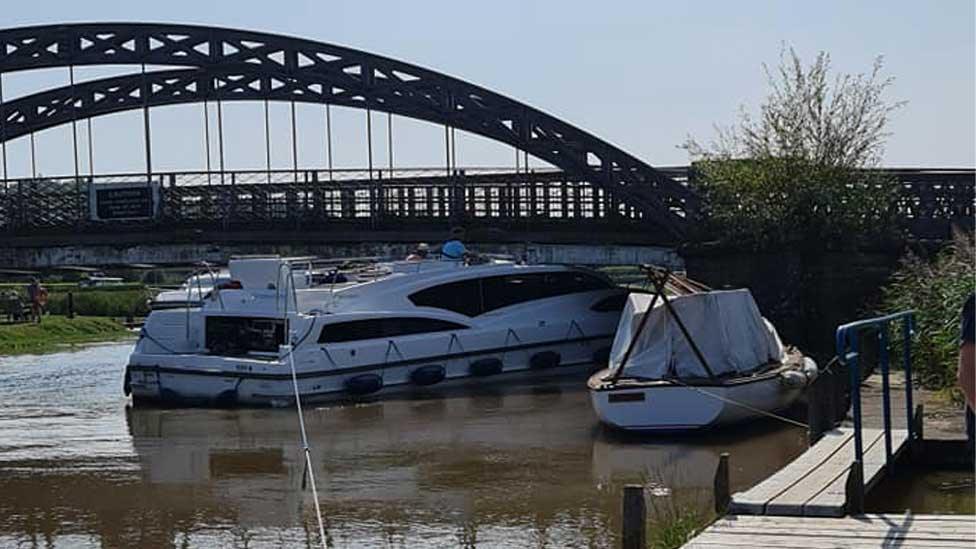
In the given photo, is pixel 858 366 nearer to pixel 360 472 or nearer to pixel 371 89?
pixel 360 472

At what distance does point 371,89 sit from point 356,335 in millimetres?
10423

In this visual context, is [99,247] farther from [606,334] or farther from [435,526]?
[435,526]

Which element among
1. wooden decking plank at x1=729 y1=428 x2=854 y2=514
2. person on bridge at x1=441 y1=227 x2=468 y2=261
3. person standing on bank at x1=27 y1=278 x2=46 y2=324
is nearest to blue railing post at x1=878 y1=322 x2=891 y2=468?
wooden decking plank at x1=729 y1=428 x2=854 y2=514

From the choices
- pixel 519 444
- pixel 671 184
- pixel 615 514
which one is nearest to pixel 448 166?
pixel 671 184

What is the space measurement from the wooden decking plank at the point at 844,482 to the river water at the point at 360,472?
1.88 m

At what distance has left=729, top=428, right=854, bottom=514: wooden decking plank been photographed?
37.5ft

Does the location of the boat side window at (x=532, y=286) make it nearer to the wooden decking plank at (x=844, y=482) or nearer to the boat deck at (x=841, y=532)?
the wooden decking plank at (x=844, y=482)

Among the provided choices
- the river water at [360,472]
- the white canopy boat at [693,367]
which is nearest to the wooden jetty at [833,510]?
the river water at [360,472]

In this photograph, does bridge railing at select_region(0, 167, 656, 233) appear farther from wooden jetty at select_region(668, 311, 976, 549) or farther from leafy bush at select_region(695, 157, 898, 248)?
wooden jetty at select_region(668, 311, 976, 549)

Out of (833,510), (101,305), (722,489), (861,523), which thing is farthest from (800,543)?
(101,305)

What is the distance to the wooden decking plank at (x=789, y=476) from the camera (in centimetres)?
1143

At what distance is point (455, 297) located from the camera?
31094mm

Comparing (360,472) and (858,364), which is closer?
(858,364)

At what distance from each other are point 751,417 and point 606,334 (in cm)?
1284
